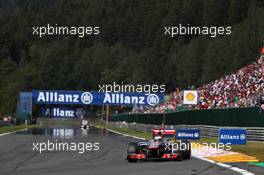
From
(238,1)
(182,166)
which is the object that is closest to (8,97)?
(238,1)

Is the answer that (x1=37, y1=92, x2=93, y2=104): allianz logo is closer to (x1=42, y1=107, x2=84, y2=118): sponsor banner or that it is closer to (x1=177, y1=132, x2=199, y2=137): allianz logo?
(x1=42, y1=107, x2=84, y2=118): sponsor banner

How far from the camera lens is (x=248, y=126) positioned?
92.1ft

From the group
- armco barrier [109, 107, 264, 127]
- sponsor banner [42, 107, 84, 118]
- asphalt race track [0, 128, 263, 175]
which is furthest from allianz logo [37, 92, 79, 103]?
asphalt race track [0, 128, 263, 175]

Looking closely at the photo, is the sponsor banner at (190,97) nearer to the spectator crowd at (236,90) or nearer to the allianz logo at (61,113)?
the spectator crowd at (236,90)

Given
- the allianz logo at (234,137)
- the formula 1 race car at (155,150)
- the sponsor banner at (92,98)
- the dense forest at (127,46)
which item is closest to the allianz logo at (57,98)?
the sponsor banner at (92,98)

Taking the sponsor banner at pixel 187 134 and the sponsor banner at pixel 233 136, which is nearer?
the sponsor banner at pixel 233 136

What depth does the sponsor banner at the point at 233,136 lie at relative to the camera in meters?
21.8

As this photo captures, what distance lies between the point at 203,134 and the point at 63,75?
91.4 meters

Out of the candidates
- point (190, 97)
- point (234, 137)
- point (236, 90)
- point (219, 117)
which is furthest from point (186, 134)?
point (190, 97)

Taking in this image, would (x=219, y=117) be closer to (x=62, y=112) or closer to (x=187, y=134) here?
(x=187, y=134)

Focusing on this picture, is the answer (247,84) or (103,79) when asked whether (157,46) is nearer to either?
(103,79)

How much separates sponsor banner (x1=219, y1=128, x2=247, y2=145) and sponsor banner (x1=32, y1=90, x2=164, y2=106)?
172 feet

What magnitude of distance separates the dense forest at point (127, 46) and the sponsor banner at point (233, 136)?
1309 inches

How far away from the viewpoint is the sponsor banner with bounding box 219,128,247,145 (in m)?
21.8
